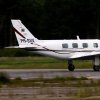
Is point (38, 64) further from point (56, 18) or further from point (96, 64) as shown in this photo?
point (56, 18)

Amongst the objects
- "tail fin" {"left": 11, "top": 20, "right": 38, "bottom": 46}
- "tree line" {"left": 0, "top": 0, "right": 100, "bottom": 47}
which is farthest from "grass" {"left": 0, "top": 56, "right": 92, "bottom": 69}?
"tree line" {"left": 0, "top": 0, "right": 100, "bottom": 47}

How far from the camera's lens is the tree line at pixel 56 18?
3546 inches

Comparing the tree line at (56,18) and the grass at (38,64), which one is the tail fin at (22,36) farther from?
the tree line at (56,18)

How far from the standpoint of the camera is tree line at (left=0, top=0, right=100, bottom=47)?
295 feet

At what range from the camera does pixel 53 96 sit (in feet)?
Result: 78.0

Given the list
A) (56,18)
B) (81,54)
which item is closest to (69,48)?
(81,54)

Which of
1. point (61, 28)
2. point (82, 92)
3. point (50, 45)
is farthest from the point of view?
point (61, 28)

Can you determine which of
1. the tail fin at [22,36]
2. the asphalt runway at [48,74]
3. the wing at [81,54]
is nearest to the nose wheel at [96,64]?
the wing at [81,54]

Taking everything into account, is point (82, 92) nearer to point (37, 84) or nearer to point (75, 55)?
point (37, 84)

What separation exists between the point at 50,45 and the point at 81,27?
146 ft

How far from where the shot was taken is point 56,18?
302ft

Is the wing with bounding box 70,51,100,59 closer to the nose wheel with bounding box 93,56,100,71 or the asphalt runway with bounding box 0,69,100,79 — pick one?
the nose wheel with bounding box 93,56,100,71

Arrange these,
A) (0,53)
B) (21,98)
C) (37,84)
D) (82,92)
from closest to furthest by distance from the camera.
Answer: (21,98), (82,92), (37,84), (0,53)

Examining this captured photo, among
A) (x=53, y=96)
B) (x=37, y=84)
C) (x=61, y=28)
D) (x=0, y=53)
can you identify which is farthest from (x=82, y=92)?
(x=61, y=28)
